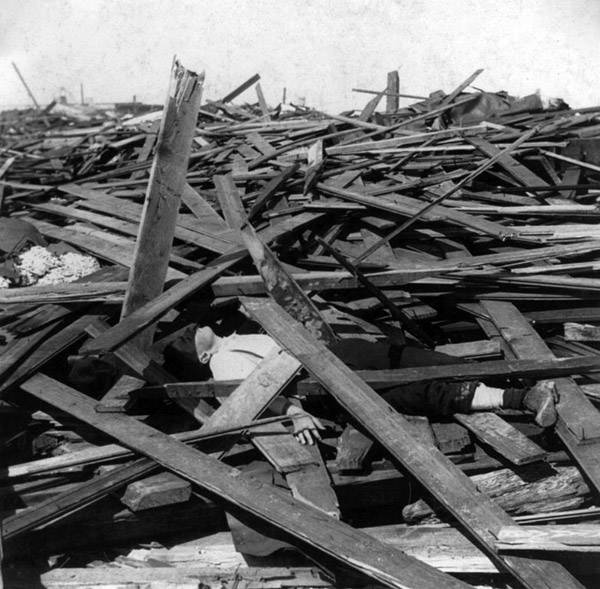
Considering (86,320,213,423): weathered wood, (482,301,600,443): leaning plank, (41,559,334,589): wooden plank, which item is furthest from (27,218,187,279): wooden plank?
(482,301,600,443): leaning plank

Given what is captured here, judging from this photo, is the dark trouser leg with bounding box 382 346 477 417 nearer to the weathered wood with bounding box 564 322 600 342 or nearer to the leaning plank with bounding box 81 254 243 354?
the weathered wood with bounding box 564 322 600 342

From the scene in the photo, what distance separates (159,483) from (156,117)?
7033 mm

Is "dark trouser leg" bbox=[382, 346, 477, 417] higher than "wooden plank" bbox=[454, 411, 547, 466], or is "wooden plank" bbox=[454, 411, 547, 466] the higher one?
"dark trouser leg" bbox=[382, 346, 477, 417]

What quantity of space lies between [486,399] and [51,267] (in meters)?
3.26

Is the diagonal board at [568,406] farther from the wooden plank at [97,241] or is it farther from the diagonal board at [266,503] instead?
the wooden plank at [97,241]

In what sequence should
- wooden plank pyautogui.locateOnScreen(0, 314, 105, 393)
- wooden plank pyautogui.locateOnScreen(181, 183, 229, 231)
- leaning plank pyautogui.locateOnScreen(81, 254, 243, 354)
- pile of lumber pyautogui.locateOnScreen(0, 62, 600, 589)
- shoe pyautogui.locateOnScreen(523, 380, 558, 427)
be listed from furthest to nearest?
wooden plank pyautogui.locateOnScreen(181, 183, 229, 231)
wooden plank pyautogui.locateOnScreen(0, 314, 105, 393)
leaning plank pyautogui.locateOnScreen(81, 254, 243, 354)
shoe pyautogui.locateOnScreen(523, 380, 558, 427)
pile of lumber pyautogui.locateOnScreen(0, 62, 600, 589)

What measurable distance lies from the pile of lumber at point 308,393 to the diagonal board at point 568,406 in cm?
1

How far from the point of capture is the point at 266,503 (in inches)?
112

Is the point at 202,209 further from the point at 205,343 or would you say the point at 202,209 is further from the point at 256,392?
the point at 256,392

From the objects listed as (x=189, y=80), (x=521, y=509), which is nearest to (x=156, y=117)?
(x=189, y=80)

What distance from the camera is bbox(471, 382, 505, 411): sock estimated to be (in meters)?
3.27

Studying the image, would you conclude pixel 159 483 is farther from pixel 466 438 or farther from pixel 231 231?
pixel 231 231

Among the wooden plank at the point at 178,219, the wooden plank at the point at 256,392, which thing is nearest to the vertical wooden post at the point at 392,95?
the wooden plank at the point at 178,219

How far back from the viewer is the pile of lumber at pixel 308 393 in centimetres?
287
